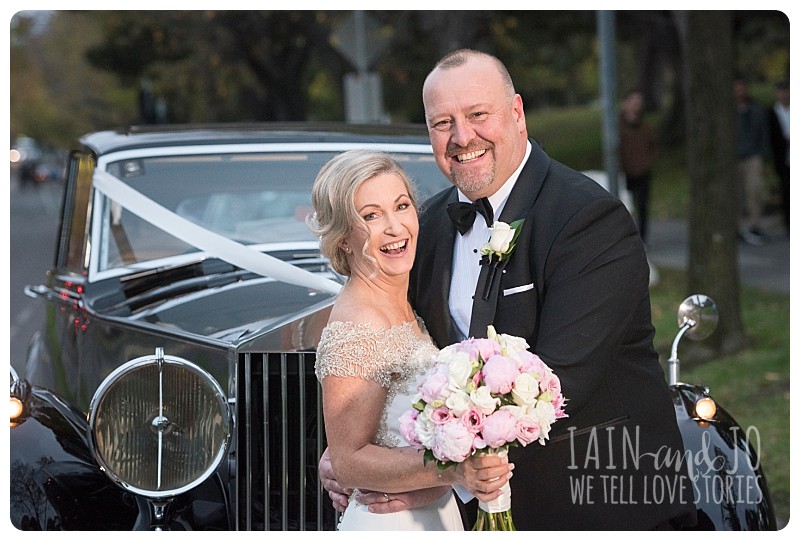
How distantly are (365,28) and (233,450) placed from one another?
Result: 8613mm

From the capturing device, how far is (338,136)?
511 centimetres

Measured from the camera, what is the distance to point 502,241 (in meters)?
3.09

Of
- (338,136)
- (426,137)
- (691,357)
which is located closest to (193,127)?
(338,136)

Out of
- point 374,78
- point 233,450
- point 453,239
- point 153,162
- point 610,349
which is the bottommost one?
point 233,450

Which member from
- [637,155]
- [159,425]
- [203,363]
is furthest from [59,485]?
[637,155]

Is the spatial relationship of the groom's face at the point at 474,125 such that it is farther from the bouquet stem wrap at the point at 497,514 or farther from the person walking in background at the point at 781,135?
the person walking in background at the point at 781,135

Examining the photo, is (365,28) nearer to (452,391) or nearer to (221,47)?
(452,391)

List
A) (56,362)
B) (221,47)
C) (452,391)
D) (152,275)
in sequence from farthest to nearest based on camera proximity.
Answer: (221,47), (56,362), (152,275), (452,391)

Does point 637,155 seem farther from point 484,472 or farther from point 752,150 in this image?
point 484,472

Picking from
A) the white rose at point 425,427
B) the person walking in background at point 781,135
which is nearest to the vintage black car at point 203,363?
the white rose at point 425,427

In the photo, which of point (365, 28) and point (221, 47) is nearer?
point (365, 28)

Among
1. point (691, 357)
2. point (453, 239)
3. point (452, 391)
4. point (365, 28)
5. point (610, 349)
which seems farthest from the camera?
point (365, 28)

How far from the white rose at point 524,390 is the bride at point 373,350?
25 cm

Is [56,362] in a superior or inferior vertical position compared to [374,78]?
inferior
